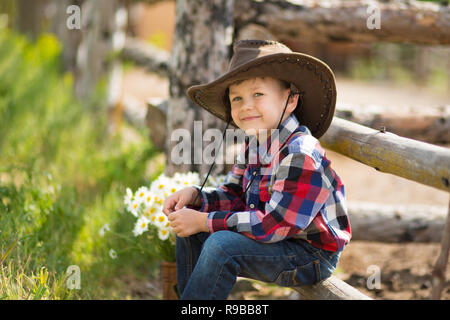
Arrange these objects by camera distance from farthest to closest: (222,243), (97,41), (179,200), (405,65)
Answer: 1. (405,65)
2. (97,41)
3. (179,200)
4. (222,243)

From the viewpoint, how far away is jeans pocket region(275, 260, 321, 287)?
1935mm

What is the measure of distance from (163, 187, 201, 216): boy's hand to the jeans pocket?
1.75ft

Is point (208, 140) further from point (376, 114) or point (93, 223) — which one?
point (376, 114)

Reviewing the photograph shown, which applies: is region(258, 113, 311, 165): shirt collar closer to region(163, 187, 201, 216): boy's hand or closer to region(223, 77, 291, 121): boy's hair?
region(223, 77, 291, 121): boy's hair

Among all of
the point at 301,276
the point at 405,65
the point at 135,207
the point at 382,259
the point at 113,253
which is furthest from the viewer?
the point at 405,65

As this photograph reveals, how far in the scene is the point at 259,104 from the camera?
2062mm

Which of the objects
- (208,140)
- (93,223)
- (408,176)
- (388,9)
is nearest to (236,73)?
(408,176)

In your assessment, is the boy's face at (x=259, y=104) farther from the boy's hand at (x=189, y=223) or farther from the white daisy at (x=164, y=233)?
the white daisy at (x=164, y=233)

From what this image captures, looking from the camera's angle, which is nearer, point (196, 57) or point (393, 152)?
point (393, 152)

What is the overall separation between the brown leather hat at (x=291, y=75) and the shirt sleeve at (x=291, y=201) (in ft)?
1.16

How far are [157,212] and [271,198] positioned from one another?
71 centimetres
